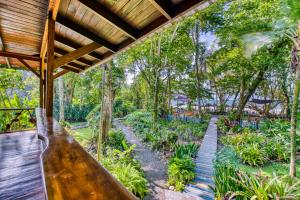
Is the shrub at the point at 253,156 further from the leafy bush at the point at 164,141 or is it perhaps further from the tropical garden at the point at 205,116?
the leafy bush at the point at 164,141

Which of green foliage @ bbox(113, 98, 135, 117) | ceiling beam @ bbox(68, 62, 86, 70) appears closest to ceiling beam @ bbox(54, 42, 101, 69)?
ceiling beam @ bbox(68, 62, 86, 70)

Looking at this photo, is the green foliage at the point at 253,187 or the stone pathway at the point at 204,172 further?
the stone pathway at the point at 204,172

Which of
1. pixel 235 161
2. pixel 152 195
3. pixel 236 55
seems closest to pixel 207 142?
pixel 235 161

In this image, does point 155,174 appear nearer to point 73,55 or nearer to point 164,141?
point 164,141

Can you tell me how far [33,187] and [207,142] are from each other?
24.7 ft

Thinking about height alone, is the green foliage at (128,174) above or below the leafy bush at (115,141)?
below

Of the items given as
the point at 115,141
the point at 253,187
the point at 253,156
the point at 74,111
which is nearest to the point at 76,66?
the point at 115,141

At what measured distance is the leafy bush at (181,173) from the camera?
4.94 meters

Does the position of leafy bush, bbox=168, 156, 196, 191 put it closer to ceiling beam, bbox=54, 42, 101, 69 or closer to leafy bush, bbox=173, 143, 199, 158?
Result: leafy bush, bbox=173, 143, 199, 158

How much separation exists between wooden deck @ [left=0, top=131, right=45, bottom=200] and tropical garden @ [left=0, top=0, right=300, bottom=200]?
253 cm

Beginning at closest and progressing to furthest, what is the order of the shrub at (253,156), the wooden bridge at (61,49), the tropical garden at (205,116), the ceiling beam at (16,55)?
the wooden bridge at (61,49) → the ceiling beam at (16,55) → the tropical garden at (205,116) → the shrub at (253,156)

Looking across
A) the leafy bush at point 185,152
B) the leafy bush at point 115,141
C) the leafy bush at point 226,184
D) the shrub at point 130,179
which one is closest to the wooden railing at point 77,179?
the shrub at point 130,179

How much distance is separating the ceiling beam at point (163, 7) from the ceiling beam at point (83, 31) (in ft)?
5.21

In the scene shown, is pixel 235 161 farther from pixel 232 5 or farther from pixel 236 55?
pixel 232 5
